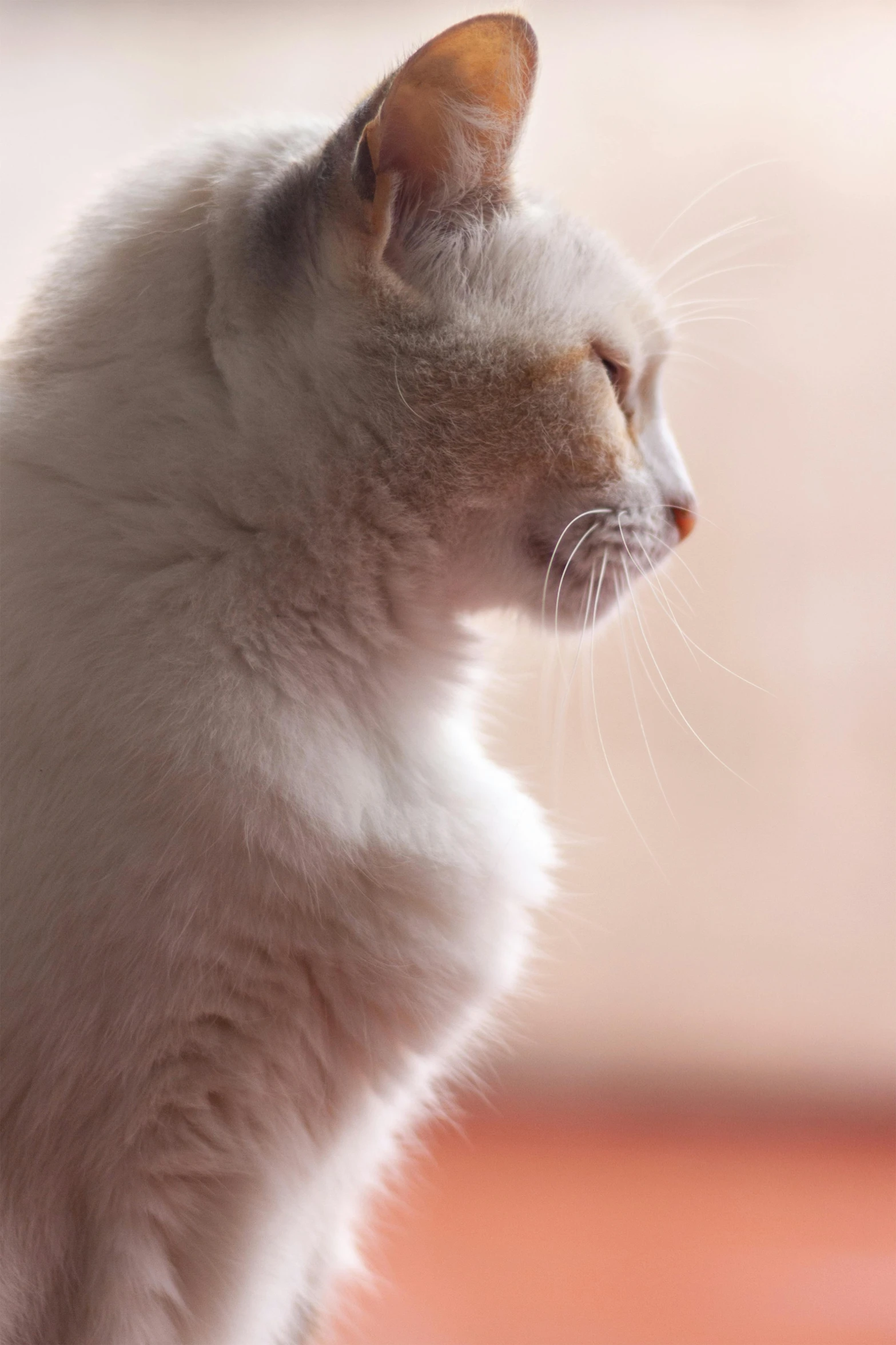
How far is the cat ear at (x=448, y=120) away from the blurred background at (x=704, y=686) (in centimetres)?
60

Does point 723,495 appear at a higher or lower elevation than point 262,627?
higher

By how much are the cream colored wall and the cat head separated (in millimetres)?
639

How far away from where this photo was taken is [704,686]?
64.6 inches

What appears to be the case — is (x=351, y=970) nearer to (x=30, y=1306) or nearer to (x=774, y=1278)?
(x=30, y=1306)

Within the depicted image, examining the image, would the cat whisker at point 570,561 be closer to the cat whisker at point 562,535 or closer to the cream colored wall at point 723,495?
the cat whisker at point 562,535

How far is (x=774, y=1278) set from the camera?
4.13ft

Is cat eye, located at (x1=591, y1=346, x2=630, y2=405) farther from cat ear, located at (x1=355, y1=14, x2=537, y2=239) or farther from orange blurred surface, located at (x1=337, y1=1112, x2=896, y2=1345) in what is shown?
orange blurred surface, located at (x1=337, y1=1112, x2=896, y2=1345)

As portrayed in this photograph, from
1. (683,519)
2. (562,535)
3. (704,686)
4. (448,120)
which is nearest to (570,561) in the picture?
(562,535)

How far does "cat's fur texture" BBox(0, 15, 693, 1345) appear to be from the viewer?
696 mm

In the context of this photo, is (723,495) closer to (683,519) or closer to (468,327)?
(683,519)

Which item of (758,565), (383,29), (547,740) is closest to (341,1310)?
(547,740)

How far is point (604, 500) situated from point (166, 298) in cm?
33

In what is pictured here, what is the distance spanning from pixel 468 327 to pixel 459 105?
133mm

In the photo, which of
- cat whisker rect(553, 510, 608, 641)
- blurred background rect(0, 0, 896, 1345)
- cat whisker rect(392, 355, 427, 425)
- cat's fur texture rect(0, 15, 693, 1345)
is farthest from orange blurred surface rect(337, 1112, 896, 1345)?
cat whisker rect(392, 355, 427, 425)
